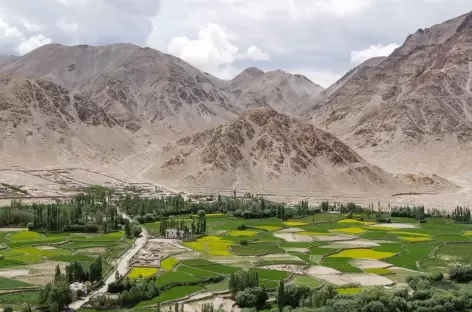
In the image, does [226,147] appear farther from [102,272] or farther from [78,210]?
[102,272]

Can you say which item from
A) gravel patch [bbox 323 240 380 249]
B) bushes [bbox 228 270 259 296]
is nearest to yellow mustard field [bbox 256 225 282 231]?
gravel patch [bbox 323 240 380 249]

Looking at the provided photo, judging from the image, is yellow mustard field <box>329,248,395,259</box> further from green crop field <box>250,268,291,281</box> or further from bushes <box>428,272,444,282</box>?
green crop field <box>250,268,291,281</box>

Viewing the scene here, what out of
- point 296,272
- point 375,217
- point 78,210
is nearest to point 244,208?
point 375,217

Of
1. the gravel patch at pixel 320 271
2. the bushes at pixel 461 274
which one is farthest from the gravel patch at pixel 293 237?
the bushes at pixel 461 274

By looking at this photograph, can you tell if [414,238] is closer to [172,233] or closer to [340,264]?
[340,264]

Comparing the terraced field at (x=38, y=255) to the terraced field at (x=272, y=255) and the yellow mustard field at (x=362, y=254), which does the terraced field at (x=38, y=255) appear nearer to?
the terraced field at (x=272, y=255)
